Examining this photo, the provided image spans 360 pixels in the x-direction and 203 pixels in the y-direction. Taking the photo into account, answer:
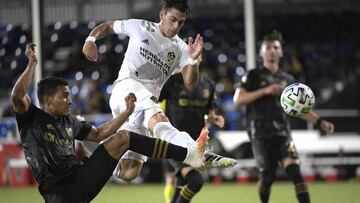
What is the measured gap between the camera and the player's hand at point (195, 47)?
21.4 feet

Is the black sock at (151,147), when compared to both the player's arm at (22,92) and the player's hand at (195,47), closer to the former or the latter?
the player's arm at (22,92)

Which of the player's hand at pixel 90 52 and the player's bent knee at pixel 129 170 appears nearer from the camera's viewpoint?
the player's hand at pixel 90 52

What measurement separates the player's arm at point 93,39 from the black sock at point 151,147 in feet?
3.26

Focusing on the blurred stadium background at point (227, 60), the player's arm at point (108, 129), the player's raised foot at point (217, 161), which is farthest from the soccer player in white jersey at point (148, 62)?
the blurred stadium background at point (227, 60)

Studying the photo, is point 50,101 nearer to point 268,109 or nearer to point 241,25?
point 268,109

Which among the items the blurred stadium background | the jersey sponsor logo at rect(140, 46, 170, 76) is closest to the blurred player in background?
the jersey sponsor logo at rect(140, 46, 170, 76)

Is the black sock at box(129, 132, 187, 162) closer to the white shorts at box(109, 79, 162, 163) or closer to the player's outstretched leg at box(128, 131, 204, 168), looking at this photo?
the player's outstretched leg at box(128, 131, 204, 168)

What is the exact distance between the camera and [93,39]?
664 centimetres

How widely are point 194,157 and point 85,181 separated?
916mm

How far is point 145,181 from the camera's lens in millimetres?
15016

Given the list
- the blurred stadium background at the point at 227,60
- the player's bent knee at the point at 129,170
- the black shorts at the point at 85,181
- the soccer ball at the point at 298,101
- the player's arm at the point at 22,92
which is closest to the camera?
the player's arm at the point at 22,92

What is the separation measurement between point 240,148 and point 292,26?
6.08 meters

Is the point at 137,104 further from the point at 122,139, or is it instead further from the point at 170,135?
the point at 122,139

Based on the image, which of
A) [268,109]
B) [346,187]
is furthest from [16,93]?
[346,187]
